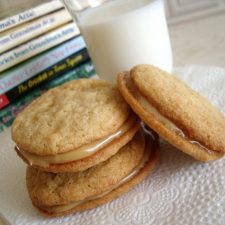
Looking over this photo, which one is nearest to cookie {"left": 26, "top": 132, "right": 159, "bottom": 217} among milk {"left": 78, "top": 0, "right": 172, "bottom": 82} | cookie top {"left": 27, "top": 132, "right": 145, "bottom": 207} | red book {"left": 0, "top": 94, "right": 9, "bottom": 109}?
cookie top {"left": 27, "top": 132, "right": 145, "bottom": 207}

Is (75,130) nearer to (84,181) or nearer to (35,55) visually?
(84,181)

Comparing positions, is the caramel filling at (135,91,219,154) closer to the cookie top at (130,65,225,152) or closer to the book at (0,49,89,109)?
the cookie top at (130,65,225,152)

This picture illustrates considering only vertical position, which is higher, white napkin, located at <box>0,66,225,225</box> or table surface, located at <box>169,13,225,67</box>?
white napkin, located at <box>0,66,225,225</box>

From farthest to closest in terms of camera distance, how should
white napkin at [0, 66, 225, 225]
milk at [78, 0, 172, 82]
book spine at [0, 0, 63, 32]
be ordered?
book spine at [0, 0, 63, 32] < milk at [78, 0, 172, 82] < white napkin at [0, 66, 225, 225]

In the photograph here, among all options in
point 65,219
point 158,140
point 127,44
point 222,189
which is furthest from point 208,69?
point 65,219

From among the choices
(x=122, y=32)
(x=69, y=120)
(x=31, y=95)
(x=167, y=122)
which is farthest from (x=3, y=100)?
(x=167, y=122)

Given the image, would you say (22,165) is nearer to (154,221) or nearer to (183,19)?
(154,221)
